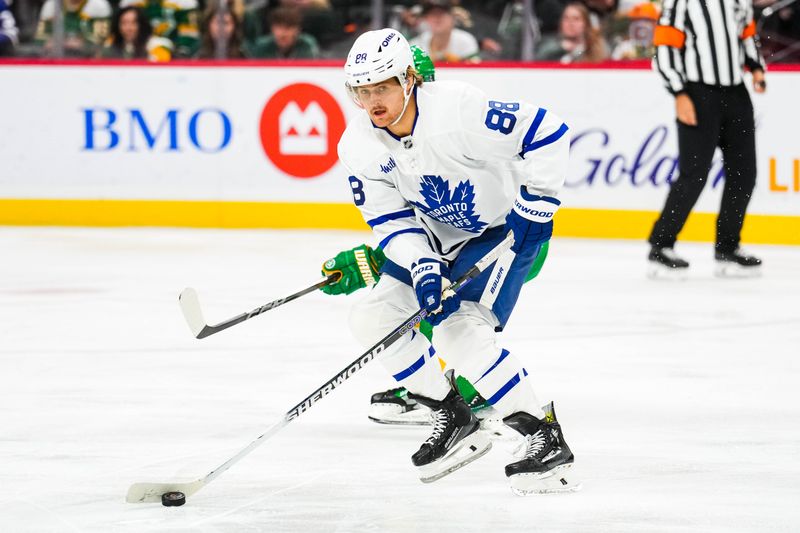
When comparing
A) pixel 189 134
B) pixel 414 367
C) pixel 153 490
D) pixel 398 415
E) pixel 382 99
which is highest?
pixel 382 99

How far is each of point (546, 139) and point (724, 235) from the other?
302cm

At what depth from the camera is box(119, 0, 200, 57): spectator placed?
730 centimetres

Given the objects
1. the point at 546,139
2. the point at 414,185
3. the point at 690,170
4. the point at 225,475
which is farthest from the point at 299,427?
the point at 690,170

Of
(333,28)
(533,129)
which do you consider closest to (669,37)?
(333,28)

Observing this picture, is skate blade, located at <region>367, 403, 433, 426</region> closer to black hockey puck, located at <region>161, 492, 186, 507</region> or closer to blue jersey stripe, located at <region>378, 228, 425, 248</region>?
blue jersey stripe, located at <region>378, 228, 425, 248</region>

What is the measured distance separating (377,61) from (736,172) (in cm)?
327

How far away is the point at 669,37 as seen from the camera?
5688 mm

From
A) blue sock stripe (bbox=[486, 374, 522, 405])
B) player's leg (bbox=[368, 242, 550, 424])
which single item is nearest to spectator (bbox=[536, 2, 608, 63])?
player's leg (bbox=[368, 242, 550, 424])

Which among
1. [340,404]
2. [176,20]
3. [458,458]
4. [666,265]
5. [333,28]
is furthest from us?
[176,20]

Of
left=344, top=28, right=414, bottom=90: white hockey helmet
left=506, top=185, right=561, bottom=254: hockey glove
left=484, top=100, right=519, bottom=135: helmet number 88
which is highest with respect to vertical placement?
left=344, top=28, right=414, bottom=90: white hockey helmet

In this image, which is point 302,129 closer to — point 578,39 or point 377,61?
point 578,39

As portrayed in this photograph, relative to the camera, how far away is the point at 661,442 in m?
3.11

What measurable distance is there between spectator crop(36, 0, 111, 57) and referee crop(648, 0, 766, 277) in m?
3.09

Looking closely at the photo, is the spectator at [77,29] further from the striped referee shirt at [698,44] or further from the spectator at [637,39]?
the striped referee shirt at [698,44]
